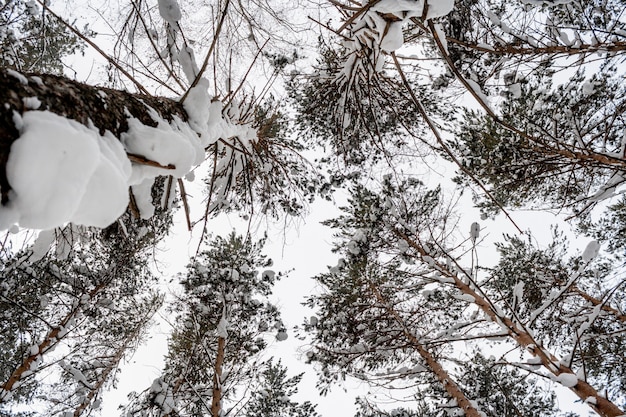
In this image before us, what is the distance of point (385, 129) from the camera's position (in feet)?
18.5

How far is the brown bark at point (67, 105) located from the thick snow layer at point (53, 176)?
0.02 meters

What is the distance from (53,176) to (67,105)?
1.26 ft

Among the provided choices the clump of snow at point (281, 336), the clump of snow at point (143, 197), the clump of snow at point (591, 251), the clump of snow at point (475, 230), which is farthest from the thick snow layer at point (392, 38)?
the clump of snow at point (281, 336)

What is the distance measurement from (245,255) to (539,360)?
599cm

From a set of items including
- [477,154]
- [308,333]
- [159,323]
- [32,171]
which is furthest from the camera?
[159,323]

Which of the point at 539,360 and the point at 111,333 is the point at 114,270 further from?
the point at 539,360

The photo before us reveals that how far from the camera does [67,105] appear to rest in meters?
0.95

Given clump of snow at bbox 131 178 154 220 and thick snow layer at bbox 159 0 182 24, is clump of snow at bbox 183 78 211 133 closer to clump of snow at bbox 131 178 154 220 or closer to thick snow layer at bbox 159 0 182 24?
thick snow layer at bbox 159 0 182 24

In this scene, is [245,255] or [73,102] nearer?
[73,102]

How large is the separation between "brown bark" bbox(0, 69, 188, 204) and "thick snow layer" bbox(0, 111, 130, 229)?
0.02 meters

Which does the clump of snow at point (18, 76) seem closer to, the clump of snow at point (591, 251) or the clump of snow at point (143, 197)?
the clump of snow at point (143, 197)

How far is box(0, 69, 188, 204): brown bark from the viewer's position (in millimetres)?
708

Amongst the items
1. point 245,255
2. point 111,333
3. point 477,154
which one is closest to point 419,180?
point 477,154

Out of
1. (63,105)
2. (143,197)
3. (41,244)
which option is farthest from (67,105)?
(41,244)
